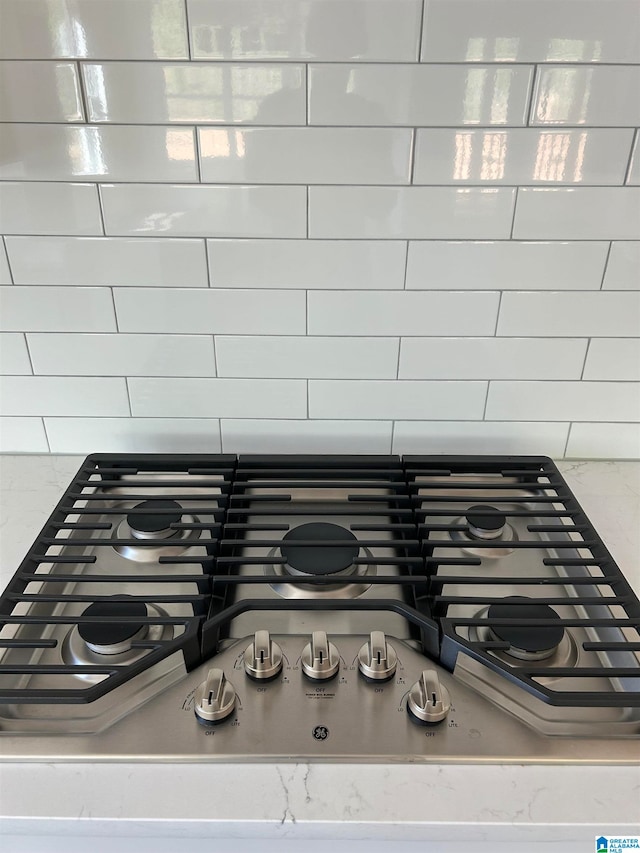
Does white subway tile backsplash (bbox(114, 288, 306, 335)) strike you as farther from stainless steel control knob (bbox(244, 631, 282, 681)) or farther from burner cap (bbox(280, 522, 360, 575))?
stainless steel control knob (bbox(244, 631, 282, 681))

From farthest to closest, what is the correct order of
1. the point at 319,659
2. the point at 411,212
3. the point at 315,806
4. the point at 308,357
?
the point at 308,357 → the point at 411,212 → the point at 319,659 → the point at 315,806

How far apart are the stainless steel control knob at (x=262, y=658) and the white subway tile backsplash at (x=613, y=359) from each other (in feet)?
2.18

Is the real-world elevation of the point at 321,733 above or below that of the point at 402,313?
below

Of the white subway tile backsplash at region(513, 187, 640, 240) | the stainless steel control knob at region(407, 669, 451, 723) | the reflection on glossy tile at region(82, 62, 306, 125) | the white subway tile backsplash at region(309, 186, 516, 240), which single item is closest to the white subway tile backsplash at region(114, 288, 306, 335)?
the white subway tile backsplash at region(309, 186, 516, 240)

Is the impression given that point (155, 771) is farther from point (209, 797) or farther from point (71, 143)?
point (71, 143)

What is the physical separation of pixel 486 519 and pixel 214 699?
17.7 inches

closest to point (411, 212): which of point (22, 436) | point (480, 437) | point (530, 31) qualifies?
point (530, 31)

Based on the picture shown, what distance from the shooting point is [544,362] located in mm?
1013

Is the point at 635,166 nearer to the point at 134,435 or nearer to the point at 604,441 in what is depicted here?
the point at 604,441

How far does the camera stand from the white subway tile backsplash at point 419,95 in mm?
831

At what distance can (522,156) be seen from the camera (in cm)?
88

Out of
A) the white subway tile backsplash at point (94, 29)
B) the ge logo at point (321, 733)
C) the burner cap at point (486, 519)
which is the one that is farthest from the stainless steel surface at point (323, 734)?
the white subway tile backsplash at point (94, 29)

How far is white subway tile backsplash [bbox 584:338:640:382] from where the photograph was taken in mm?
998

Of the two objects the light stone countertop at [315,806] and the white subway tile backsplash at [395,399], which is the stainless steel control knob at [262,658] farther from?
the white subway tile backsplash at [395,399]
